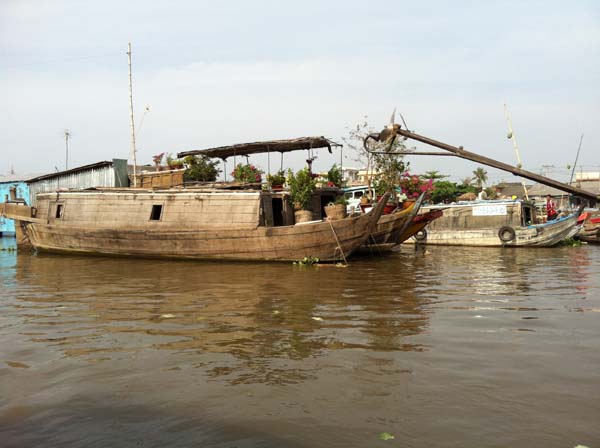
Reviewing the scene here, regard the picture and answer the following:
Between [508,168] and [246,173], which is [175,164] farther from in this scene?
[508,168]

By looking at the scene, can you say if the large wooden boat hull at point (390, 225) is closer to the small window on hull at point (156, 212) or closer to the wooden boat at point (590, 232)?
the small window on hull at point (156, 212)

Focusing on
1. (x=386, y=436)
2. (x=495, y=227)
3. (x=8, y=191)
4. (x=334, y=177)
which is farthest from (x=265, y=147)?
(x=8, y=191)

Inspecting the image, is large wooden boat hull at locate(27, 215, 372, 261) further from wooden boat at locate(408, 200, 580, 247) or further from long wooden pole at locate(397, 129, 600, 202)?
wooden boat at locate(408, 200, 580, 247)

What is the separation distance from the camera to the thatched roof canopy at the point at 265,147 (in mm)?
14984

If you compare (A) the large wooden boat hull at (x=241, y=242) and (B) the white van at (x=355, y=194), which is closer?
(A) the large wooden boat hull at (x=241, y=242)

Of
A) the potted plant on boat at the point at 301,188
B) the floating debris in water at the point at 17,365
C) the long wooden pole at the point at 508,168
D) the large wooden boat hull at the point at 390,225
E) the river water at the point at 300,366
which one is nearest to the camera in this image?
the river water at the point at 300,366

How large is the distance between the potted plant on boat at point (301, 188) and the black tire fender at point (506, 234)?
8.91 meters

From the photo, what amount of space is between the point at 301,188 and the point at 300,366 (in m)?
9.59

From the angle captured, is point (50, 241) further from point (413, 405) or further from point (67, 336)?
point (413, 405)

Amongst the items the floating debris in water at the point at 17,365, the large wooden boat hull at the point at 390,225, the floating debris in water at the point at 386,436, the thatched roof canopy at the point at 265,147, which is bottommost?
the floating debris in water at the point at 386,436

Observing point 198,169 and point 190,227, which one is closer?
point 190,227

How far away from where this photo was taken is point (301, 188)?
1362 centimetres

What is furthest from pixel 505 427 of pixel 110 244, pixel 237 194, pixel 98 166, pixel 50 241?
pixel 98 166

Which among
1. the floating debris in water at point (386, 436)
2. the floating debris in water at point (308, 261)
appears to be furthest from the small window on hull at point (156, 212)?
the floating debris in water at point (386, 436)
